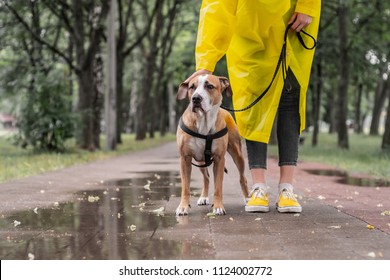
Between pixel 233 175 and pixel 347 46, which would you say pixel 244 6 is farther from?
pixel 347 46

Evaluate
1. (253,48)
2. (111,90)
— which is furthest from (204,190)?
(111,90)

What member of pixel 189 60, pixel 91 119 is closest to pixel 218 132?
pixel 91 119

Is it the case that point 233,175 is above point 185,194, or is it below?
below

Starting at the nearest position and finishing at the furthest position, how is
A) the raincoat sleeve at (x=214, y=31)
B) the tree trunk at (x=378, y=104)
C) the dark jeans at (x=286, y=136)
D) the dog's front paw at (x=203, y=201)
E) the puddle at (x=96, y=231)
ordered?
the puddle at (x=96, y=231)
the raincoat sleeve at (x=214, y=31)
the dark jeans at (x=286, y=136)
the dog's front paw at (x=203, y=201)
the tree trunk at (x=378, y=104)

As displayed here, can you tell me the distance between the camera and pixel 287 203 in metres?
5.33

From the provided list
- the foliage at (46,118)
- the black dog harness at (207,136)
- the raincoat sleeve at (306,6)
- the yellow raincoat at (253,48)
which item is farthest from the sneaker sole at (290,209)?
the foliage at (46,118)

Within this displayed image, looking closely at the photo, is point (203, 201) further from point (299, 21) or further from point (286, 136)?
point (299, 21)

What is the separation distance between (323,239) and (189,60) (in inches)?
1412

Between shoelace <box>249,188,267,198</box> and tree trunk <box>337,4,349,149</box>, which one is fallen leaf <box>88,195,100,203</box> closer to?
shoelace <box>249,188,267,198</box>

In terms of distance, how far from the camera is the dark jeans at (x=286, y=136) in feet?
18.2

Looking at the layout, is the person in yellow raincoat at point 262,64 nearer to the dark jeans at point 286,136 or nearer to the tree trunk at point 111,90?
the dark jeans at point 286,136

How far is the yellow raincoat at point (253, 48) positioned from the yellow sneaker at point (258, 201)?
50cm

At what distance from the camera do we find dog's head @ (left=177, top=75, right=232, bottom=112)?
493 cm

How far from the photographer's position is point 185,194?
17.4 feet
